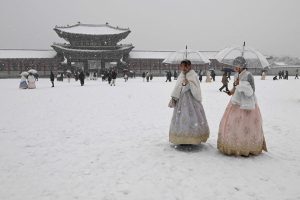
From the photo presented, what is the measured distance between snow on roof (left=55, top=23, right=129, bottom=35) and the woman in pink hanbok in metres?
39.3

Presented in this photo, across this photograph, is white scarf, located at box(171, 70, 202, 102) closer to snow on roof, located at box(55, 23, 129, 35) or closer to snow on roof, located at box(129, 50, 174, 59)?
snow on roof, located at box(55, 23, 129, 35)

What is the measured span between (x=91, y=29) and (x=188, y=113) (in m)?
41.6

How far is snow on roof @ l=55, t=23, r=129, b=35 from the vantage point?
41469 millimetres

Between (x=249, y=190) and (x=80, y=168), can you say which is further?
A: (x=80, y=168)

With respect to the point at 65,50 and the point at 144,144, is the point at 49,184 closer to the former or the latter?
the point at 144,144

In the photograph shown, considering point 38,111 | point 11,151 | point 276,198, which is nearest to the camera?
point 276,198

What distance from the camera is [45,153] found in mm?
4441

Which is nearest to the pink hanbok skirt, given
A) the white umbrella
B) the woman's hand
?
the woman's hand

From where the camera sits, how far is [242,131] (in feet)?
13.7

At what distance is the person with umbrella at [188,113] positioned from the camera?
4.51 metres

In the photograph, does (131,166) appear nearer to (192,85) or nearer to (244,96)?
(192,85)

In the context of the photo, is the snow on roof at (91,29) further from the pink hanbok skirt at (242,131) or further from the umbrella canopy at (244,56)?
the pink hanbok skirt at (242,131)

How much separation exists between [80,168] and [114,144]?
1230mm

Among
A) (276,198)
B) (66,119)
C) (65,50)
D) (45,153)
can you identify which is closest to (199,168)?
(276,198)
